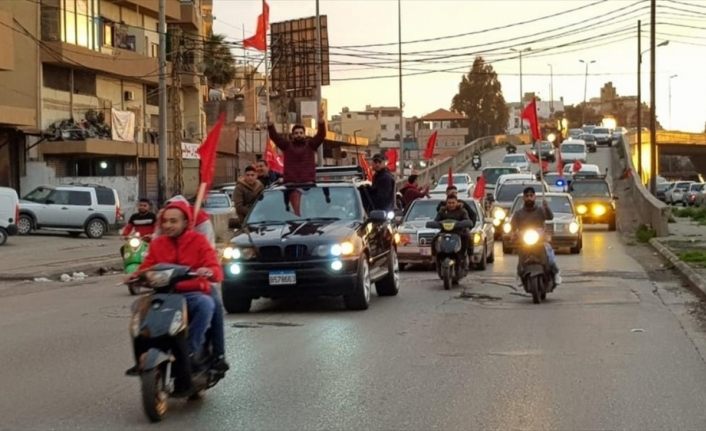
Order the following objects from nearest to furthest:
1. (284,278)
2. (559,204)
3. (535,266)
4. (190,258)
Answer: (190,258), (284,278), (535,266), (559,204)

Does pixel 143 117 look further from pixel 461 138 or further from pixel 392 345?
pixel 461 138

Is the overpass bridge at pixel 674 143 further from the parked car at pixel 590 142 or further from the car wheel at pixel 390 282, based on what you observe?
the car wheel at pixel 390 282

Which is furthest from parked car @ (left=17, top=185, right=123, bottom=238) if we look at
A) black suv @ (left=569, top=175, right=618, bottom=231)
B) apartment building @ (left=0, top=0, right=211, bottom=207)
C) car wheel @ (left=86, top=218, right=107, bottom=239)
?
black suv @ (left=569, top=175, right=618, bottom=231)

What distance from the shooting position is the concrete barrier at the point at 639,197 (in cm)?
3094

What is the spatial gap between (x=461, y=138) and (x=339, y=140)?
170 ft

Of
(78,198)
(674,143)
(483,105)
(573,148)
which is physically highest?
(483,105)

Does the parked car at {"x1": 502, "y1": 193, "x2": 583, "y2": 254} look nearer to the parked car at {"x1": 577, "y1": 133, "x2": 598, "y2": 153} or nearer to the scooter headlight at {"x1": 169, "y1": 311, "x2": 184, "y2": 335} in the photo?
the scooter headlight at {"x1": 169, "y1": 311, "x2": 184, "y2": 335}

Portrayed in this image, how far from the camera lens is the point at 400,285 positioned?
17.9m

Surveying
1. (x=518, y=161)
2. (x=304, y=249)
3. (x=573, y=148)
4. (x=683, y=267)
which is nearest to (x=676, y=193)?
(x=573, y=148)

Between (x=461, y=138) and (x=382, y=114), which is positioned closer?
(x=461, y=138)

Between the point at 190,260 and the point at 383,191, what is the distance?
29.6 ft

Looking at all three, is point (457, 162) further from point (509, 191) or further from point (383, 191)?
point (383, 191)

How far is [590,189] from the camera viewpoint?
35.7 m

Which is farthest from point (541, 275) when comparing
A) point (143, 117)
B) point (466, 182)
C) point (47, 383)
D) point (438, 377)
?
point (143, 117)
